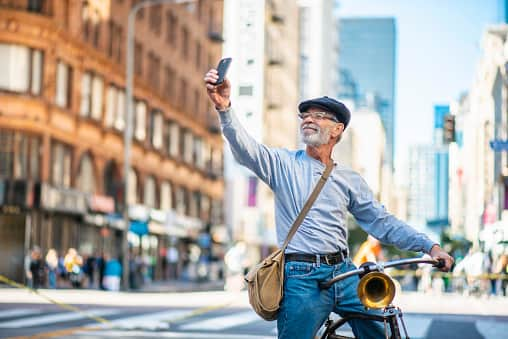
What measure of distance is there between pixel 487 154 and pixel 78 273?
63.9 metres

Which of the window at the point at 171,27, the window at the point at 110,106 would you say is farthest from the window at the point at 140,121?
the window at the point at 171,27

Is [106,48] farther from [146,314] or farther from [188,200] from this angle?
[146,314]

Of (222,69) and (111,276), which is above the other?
(222,69)

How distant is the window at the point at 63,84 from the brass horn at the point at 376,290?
35976 millimetres

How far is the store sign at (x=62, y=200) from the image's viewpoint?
3769 centimetres

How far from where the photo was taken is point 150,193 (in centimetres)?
5462

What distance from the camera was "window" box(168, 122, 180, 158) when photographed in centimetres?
5826

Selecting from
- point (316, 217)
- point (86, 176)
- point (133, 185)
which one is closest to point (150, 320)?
point (316, 217)

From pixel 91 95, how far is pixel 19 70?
20.9 feet

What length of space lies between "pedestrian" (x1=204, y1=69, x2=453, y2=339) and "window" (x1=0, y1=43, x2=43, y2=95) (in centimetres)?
3363

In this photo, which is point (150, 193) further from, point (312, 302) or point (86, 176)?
point (312, 302)

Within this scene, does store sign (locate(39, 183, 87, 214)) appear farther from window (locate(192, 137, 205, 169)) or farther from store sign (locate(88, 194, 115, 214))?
window (locate(192, 137, 205, 169))

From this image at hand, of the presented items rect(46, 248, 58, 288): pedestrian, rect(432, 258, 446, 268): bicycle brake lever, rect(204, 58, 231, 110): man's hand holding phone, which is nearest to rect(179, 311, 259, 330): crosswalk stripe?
rect(432, 258, 446, 268): bicycle brake lever

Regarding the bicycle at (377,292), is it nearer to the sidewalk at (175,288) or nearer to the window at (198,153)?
the sidewalk at (175,288)
